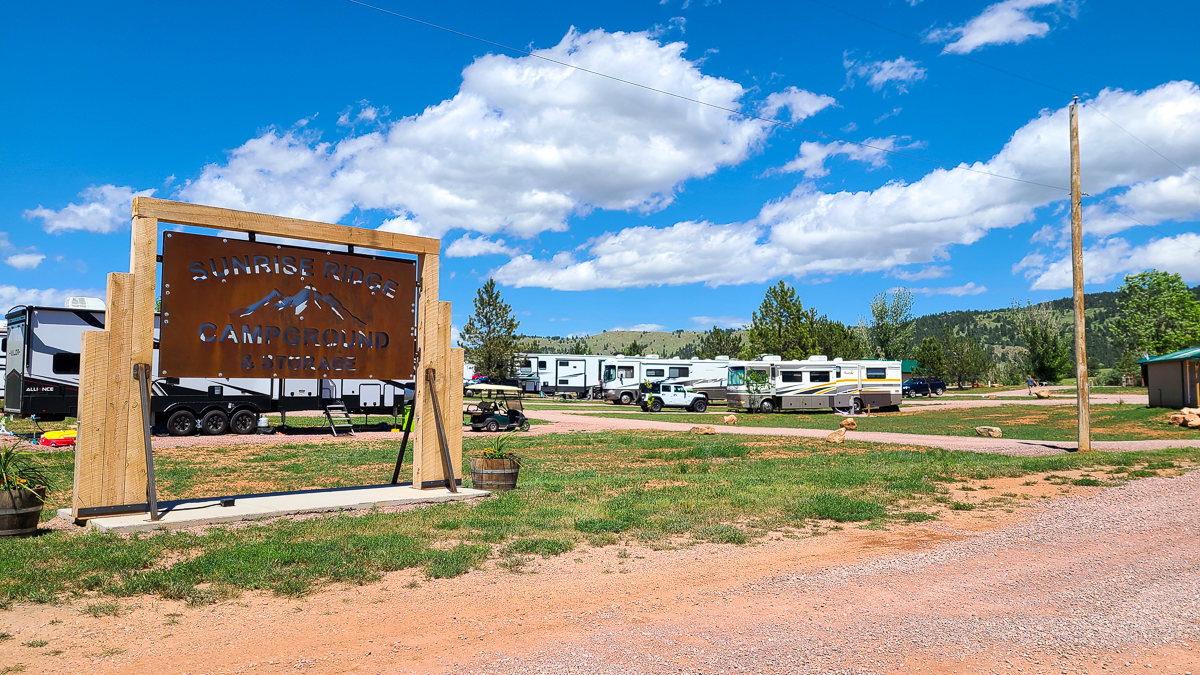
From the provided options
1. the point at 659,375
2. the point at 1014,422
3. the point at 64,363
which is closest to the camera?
the point at 64,363

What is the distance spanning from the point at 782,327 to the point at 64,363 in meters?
41.6

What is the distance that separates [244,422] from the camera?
20.0 meters

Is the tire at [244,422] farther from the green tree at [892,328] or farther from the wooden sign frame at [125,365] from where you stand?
the green tree at [892,328]

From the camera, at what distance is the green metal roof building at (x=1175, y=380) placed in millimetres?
27312

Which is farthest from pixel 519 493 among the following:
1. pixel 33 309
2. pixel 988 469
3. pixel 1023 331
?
pixel 1023 331

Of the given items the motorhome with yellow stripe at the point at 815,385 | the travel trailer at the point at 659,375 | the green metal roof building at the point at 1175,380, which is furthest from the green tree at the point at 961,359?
the green metal roof building at the point at 1175,380

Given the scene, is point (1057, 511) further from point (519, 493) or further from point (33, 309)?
point (33, 309)

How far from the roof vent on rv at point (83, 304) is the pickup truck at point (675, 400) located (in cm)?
2298

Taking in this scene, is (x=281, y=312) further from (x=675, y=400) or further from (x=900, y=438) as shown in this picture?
(x=675, y=400)

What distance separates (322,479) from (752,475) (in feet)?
22.7

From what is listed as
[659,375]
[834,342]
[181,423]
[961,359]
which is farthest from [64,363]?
[961,359]

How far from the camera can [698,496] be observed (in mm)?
10016

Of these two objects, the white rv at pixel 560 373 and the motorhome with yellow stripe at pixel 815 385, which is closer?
the motorhome with yellow stripe at pixel 815 385

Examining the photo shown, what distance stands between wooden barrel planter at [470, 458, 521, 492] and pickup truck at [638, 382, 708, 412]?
87.0 ft
